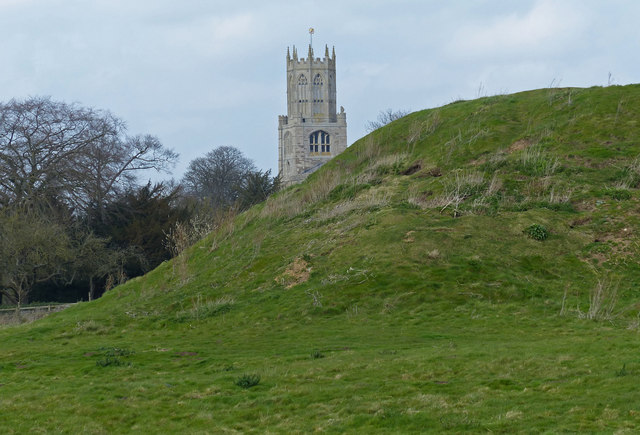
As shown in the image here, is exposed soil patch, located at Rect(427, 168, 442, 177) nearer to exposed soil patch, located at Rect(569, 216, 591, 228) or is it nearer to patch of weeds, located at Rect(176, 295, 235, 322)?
exposed soil patch, located at Rect(569, 216, 591, 228)

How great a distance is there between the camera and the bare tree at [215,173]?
110444 millimetres

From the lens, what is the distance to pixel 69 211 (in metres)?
51.4

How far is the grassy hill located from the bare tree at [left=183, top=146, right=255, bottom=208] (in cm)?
7495

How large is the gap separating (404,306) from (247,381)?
766 centimetres

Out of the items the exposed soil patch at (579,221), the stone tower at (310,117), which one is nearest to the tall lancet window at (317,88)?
the stone tower at (310,117)

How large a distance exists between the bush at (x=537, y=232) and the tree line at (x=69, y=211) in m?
25.3

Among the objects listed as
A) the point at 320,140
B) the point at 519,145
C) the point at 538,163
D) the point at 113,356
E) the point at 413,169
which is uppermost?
the point at 320,140

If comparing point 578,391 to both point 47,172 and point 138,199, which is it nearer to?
point 47,172

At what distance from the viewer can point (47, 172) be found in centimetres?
4847

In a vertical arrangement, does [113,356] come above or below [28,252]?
below

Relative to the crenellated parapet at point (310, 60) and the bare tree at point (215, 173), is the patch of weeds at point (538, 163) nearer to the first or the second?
the bare tree at point (215, 173)

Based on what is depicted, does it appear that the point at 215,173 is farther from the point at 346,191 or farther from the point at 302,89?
the point at 346,191

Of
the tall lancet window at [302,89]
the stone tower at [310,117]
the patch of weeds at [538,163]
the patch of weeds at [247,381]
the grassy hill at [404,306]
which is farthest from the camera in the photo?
the tall lancet window at [302,89]

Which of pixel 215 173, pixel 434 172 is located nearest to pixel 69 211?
pixel 434 172
